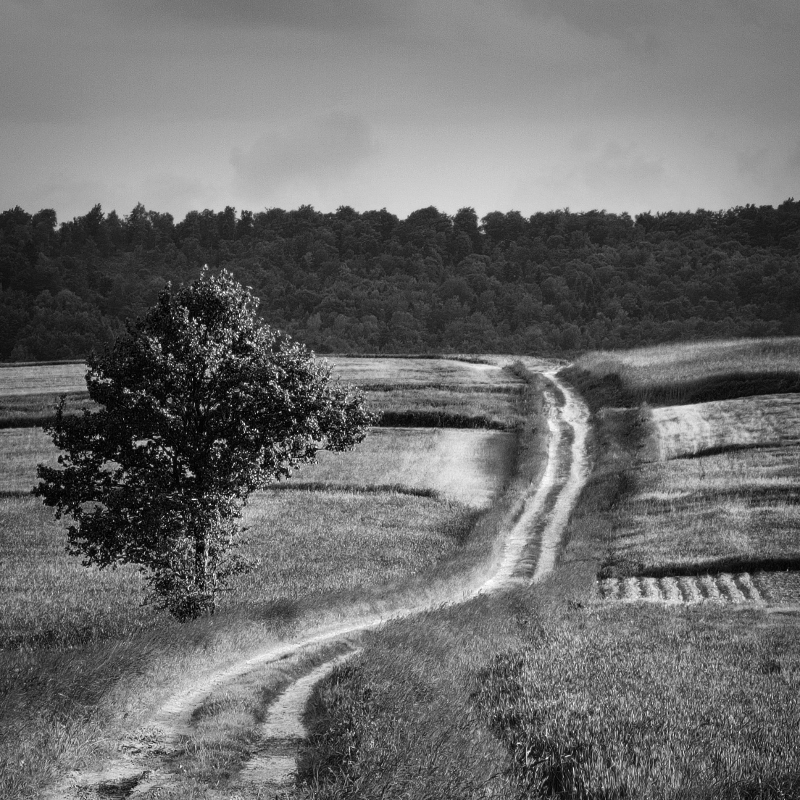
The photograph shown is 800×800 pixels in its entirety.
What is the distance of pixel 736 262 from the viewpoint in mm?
168250

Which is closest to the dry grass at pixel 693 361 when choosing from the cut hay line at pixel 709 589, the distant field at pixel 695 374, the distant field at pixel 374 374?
the distant field at pixel 695 374

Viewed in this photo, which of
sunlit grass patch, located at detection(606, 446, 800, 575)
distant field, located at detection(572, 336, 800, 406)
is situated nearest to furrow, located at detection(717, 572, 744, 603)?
sunlit grass patch, located at detection(606, 446, 800, 575)

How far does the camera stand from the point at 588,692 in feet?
46.2

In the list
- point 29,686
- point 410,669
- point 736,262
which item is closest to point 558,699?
point 410,669

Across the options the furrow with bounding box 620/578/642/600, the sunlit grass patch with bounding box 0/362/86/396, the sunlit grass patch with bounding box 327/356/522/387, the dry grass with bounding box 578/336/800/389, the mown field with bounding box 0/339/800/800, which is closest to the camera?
the mown field with bounding box 0/339/800/800

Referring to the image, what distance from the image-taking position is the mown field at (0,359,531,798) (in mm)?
11891

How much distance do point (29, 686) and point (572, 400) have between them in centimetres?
6613

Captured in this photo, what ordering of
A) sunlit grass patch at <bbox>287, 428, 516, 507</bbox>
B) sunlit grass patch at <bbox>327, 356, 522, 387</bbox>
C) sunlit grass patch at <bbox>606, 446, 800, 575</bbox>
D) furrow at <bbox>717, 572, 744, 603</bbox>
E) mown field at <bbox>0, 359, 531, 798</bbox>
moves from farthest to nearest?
sunlit grass patch at <bbox>327, 356, 522, 387</bbox> < sunlit grass patch at <bbox>287, 428, 516, 507</bbox> < sunlit grass patch at <bbox>606, 446, 800, 575</bbox> < furrow at <bbox>717, 572, 744, 603</bbox> < mown field at <bbox>0, 359, 531, 798</bbox>

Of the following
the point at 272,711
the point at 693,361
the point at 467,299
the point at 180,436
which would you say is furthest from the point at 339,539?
the point at 467,299

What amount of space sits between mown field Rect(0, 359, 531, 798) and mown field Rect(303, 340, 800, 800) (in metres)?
2.89

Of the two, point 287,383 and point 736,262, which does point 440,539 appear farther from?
point 736,262

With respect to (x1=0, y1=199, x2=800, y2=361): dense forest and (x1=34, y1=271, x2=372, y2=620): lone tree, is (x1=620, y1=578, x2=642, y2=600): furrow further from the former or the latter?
(x1=0, y1=199, x2=800, y2=361): dense forest

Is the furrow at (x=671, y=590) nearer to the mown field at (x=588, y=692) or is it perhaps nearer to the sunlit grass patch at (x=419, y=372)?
the mown field at (x=588, y=692)

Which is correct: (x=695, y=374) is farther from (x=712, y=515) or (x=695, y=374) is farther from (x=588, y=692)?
(x=588, y=692)
